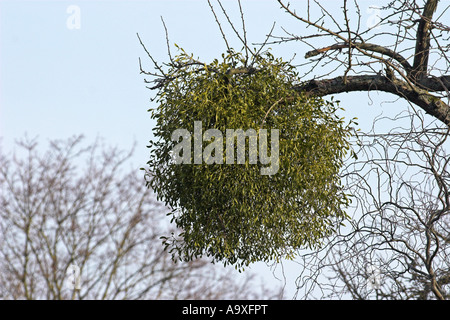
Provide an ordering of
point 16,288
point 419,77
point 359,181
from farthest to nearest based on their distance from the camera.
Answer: point 16,288
point 419,77
point 359,181

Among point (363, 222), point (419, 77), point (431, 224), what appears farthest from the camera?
point (419, 77)

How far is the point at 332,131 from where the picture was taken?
7.77ft

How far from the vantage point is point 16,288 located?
538 centimetres

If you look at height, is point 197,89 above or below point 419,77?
below

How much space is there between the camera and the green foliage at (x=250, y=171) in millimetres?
2186

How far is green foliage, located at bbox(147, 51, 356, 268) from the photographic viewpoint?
2186 mm

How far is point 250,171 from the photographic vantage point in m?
2.12

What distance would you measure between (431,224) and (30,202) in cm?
461

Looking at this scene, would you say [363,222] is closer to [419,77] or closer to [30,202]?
[419,77]
